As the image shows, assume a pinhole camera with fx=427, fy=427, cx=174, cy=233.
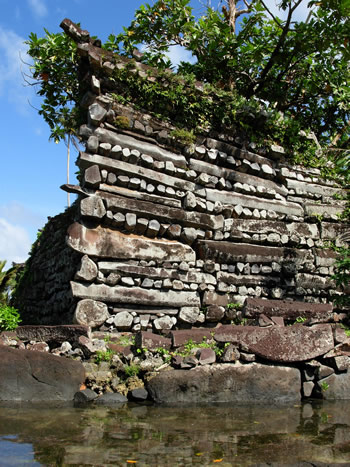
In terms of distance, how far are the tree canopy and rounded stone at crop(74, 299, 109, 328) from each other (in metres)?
4.83

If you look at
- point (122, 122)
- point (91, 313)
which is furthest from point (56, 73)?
point (91, 313)

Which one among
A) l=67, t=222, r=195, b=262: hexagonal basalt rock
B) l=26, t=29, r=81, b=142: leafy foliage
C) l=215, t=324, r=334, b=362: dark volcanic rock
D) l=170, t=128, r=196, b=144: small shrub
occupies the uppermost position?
l=26, t=29, r=81, b=142: leafy foliage

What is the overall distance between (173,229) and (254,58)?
5189mm

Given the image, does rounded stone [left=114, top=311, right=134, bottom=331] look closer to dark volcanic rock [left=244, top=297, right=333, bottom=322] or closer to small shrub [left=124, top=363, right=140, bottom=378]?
small shrub [left=124, top=363, right=140, bottom=378]

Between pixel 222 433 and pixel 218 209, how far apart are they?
499cm

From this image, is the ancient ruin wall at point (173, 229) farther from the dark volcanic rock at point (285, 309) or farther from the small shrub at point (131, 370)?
the small shrub at point (131, 370)

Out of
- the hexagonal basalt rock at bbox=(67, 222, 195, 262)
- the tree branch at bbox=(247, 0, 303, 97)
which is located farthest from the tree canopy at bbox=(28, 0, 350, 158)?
the hexagonal basalt rock at bbox=(67, 222, 195, 262)

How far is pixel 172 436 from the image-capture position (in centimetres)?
372

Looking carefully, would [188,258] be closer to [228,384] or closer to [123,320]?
[123,320]

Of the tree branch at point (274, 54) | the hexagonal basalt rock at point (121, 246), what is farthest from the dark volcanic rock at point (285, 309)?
the tree branch at point (274, 54)

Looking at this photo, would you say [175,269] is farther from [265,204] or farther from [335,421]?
[335,421]

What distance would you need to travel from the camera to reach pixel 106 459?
3.04m

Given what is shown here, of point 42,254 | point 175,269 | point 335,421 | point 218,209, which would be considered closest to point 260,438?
point 335,421

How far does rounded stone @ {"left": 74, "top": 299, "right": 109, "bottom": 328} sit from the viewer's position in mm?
6520
